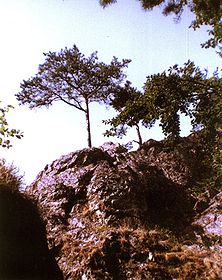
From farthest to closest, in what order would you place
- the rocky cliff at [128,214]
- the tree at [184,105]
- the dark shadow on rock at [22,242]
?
the rocky cliff at [128,214] < the dark shadow on rock at [22,242] < the tree at [184,105]

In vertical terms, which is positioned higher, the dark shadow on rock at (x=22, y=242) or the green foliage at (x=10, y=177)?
the green foliage at (x=10, y=177)

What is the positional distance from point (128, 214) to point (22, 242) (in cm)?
363

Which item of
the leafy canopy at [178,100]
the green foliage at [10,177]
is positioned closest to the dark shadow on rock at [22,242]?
the green foliage at [10,177]

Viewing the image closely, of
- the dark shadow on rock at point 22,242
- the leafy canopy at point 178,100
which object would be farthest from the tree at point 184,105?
the dark shadow on rock at point 22,242

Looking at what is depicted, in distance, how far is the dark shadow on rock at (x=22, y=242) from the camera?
7332mm

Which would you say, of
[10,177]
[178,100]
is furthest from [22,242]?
[178,100]

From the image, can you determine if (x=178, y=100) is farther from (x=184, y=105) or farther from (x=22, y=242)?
(x=22, y=242)

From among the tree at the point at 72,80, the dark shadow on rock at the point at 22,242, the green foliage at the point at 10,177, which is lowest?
the dark shadow on rock at the point at 22,242

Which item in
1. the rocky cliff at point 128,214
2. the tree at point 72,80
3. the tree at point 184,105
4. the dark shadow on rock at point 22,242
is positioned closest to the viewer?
the tree at point 184,105

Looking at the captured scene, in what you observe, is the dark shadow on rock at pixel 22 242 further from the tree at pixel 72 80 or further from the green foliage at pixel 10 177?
the tree at pixel 72 80

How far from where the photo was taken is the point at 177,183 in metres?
13.7

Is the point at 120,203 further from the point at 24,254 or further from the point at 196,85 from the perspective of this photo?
the point at 196,85

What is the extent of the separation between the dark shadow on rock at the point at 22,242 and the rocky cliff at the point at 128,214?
1.38 feet

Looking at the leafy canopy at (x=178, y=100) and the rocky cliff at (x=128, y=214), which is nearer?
the leafy canopy at (x=178, y=100)
